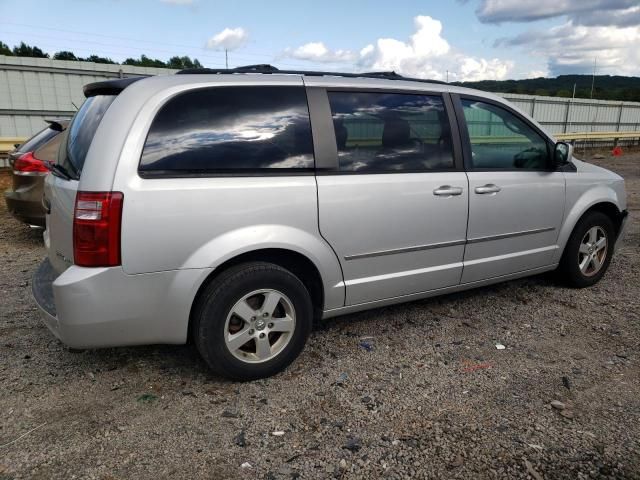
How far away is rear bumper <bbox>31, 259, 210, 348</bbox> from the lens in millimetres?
2602

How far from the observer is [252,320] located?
2.98m

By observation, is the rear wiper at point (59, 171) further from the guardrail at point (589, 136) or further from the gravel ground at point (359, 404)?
the guardrail at point (589, 136)

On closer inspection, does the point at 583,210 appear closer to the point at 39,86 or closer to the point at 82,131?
the point at 82,131

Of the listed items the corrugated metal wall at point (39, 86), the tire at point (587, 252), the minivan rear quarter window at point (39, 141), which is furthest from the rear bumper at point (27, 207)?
the corrugated metal wall at point (39, 86)

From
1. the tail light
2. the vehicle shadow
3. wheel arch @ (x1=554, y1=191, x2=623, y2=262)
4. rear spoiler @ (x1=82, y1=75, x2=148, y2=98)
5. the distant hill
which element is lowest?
the vehicle shadow

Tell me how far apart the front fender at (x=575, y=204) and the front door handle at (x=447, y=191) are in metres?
1.32

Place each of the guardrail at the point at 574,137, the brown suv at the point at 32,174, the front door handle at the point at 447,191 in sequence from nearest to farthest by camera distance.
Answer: the front door handle at the point at 447,191
the brown suv at the point at 32,174
the guardrail at the point at 574,137

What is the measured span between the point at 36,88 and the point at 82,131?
11065 millimetres

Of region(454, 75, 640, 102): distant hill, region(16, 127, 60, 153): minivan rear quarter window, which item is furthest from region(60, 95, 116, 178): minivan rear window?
region(454, 75, 640, 102): distant hill

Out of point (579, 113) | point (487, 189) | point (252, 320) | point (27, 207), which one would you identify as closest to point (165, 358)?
point (252, 320)

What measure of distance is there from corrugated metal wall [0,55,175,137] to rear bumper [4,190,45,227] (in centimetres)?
692

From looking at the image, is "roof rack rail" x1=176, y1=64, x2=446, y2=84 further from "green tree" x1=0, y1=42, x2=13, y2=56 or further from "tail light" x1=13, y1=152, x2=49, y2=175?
"green tree" x1=0, y1=42, x2=13, y2=56

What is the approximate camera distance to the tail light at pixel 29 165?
18.5ft

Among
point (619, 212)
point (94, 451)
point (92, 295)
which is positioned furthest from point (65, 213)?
point (619, 212)
